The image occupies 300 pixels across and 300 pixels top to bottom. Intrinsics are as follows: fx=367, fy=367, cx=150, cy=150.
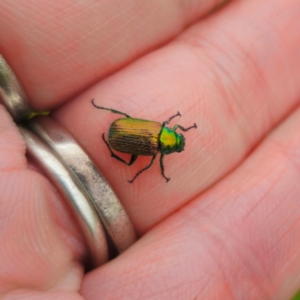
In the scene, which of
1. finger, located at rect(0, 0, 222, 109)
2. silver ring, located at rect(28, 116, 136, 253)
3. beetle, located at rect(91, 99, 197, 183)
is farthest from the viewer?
beetle, located at rect(91, 99, 197, 183)

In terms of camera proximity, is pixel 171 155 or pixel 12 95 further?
pixel 171 155

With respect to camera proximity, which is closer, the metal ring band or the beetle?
the metal ring band

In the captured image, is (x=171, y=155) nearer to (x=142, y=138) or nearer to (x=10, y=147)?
(x=142, y=138)

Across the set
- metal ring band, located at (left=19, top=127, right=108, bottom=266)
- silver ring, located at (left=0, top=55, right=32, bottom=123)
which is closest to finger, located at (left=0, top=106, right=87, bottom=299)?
metal ring band, located at (left=19, top=127, right=108, bottom=266)

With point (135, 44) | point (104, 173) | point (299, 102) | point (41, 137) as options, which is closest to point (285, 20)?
point (299, 102)

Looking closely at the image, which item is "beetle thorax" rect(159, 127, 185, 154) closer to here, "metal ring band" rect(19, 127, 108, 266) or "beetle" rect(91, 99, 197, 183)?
"beetle" rect(91, 99, 197, 183)

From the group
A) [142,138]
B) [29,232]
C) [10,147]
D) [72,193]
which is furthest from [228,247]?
[10,147]

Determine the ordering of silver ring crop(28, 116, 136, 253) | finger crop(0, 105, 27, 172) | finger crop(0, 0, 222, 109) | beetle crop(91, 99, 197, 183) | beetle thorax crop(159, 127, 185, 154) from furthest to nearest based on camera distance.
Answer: beetle thorax crop(159, 127, 185, 154) < beetle crop(91, 99, 197, 183) < finger crop(0, 0, 222, 109) < silver ring crop(28, 116, 136, 253) < finger crop(0, 105, 27, 172)
